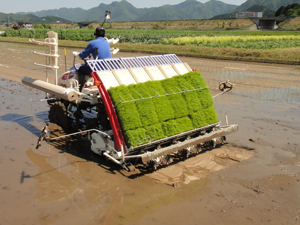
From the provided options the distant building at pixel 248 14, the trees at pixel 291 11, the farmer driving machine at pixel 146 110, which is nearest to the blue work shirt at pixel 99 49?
the farmer driving machine at pixel 146 110

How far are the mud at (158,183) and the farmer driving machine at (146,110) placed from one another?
389 mm

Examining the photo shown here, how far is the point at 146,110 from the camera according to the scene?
5.69 meters

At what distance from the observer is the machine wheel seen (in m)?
7.63

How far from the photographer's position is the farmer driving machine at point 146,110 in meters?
5.51

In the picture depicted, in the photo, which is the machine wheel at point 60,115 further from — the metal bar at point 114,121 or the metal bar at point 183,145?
the metal bar at point 183,145

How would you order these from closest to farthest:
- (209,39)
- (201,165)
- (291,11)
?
(201,165) → (209,39) → (291,11)

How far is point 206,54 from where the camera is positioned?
24.9 metres

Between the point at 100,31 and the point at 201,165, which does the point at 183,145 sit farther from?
the point at 100,31

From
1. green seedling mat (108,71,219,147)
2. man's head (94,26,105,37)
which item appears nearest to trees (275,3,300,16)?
green seedling mat (108,71,219,147)

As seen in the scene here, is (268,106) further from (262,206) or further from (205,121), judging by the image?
(262,206)

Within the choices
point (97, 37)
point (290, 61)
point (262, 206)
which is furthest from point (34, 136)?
point (290, 61)

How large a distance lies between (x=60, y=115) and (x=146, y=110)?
116 inches

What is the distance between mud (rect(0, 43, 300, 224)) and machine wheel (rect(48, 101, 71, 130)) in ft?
0.86

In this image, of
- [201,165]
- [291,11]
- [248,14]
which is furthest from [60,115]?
[248,14]
